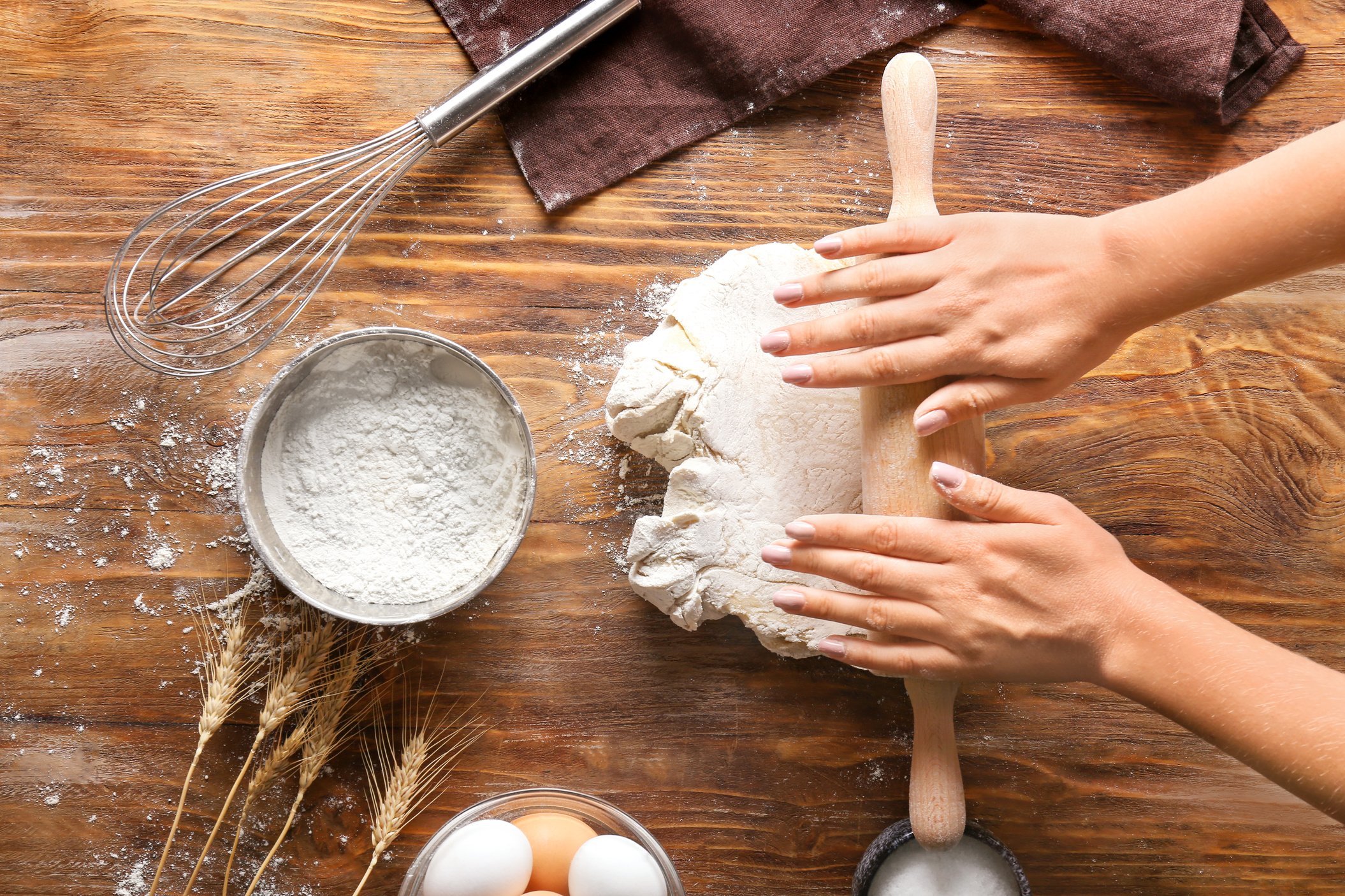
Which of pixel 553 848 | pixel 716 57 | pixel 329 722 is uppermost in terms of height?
pixel 716 57

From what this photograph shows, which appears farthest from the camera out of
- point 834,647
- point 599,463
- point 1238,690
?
point 599,463

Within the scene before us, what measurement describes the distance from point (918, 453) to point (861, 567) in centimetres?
17

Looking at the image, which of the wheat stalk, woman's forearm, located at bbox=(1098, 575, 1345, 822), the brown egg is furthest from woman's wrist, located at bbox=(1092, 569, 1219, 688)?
the wheat stalk

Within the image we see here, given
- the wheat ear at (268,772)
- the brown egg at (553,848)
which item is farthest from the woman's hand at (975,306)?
the wheat ear at (268,772)

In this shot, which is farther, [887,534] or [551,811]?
[551,811]

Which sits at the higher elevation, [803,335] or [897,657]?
[803,335]

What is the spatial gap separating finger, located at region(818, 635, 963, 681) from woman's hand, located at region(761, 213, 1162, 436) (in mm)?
284

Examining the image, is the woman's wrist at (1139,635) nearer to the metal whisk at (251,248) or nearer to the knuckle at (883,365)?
the knuckle at (883,365)

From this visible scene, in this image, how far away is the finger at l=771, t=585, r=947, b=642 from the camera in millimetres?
1083

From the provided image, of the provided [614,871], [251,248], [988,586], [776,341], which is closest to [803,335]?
[776,341]

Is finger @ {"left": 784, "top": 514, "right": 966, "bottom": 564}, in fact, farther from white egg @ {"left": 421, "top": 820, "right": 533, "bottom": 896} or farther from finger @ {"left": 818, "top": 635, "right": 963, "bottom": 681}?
white egg @ {"left": 421, "top": 820, "right": 533, "bottom": 896}

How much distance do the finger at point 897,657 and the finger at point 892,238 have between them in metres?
0.51

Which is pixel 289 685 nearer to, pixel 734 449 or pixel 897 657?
pixel 734 449

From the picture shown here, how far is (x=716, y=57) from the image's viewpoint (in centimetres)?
137
